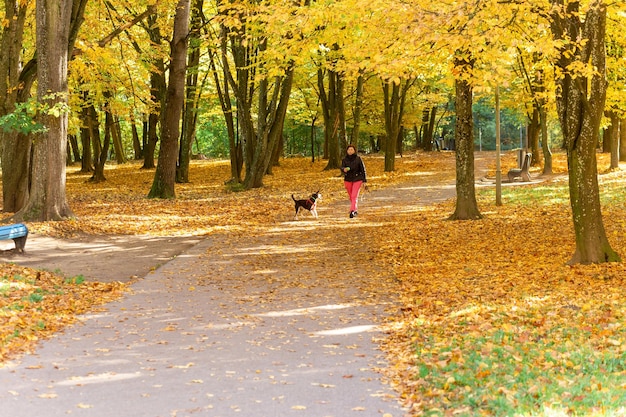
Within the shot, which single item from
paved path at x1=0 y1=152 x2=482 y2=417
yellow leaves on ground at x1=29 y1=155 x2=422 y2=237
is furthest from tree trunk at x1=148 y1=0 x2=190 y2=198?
paved path at x1=0 y1=152 x2=482 y2=417

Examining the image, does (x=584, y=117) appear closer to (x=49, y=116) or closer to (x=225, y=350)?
(x=225, y=350)

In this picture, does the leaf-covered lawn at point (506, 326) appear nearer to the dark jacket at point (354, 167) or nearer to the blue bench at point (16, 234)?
the dark jacket at point (354, 167)

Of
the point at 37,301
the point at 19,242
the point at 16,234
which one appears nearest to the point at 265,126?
the point at 19,242

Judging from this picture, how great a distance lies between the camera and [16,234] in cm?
1392

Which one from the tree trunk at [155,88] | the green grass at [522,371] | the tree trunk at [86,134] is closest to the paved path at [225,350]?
the green grass at [522,371]

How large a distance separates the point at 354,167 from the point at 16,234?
8.59 m

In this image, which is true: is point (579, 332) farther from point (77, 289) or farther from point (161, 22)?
point (161, 22)

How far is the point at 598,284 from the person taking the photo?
10.8 meters

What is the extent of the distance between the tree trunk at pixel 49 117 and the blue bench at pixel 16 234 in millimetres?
3842

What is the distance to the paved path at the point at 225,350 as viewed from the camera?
239 inches

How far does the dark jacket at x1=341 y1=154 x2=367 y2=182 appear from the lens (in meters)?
19.4

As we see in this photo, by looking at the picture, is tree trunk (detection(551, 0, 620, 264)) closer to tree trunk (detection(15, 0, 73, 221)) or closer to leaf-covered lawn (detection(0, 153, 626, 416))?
leaf-covered lawn (detection(0, 153, 626, 416))

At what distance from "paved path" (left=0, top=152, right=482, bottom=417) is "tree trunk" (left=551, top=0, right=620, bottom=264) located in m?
3.19

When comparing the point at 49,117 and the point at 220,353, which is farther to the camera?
the point at 49,117
